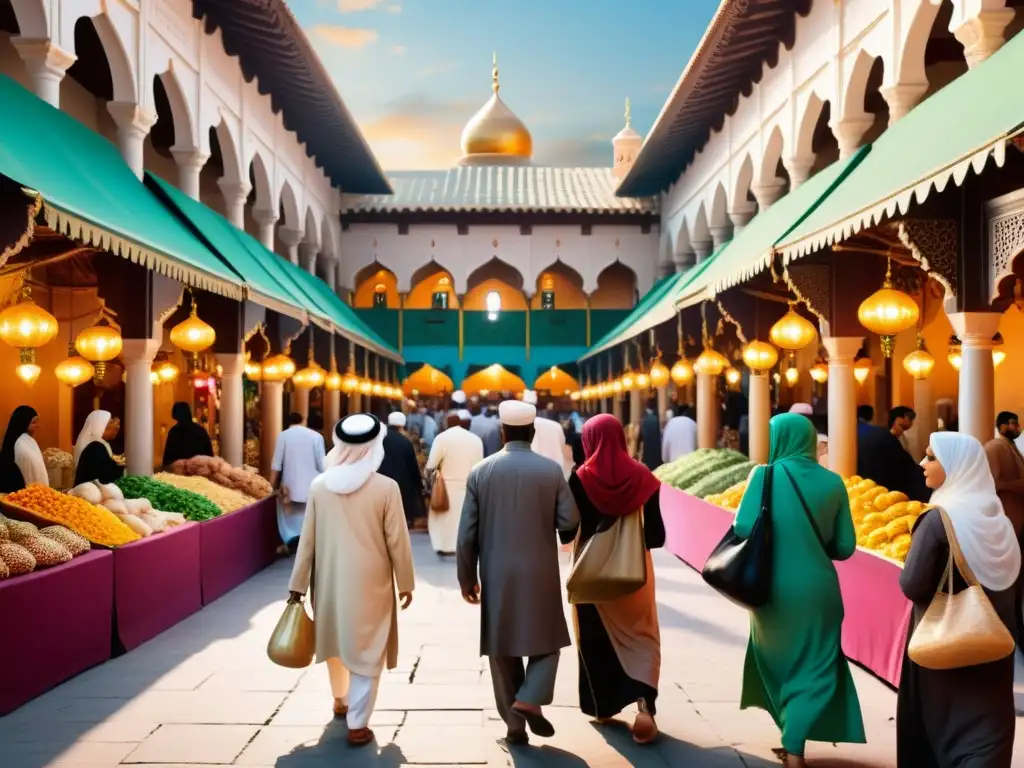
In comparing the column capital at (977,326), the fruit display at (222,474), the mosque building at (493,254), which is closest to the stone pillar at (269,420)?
the fruit display at (222,474)

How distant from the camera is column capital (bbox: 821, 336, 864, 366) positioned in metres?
9.71

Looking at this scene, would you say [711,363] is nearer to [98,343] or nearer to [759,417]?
[759,417]

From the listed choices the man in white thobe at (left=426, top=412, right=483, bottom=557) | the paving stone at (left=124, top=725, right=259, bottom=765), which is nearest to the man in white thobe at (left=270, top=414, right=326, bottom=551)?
the man in white thobe at (left=426, top=412, right=483, bottom=557)

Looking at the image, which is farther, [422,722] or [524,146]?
[524,146]

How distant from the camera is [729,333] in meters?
19.6

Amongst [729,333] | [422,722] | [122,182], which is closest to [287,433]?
[122,182]

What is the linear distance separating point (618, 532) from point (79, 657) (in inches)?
132

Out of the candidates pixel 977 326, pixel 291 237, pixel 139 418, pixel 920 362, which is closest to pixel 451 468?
pixel 139 418

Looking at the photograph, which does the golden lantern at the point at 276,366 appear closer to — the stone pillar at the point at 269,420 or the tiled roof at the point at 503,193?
the stone pillar at the point at 269,420

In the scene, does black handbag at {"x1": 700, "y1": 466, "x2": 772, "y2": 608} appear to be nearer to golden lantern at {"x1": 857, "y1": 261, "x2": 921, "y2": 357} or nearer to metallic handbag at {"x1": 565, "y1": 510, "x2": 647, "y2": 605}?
metallic handbag at {"x1": 565, "y1": 510, "x2": 647, "y2": 605}

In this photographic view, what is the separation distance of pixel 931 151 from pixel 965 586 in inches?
141

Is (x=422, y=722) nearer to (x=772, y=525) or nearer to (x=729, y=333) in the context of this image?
(x=772, y=525)

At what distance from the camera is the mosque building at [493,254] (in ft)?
87.3

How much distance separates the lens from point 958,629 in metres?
3.72
